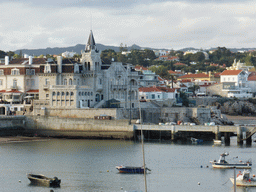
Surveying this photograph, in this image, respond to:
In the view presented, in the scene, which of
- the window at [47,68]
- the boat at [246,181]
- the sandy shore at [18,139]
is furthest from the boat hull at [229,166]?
the window at [47,68]

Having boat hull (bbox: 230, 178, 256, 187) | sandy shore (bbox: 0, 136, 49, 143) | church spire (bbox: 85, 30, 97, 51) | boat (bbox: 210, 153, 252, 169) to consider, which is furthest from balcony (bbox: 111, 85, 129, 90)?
boat hull (bbox: 230, 178, 256, 187)

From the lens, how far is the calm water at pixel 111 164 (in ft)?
190

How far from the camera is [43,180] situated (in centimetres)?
5841

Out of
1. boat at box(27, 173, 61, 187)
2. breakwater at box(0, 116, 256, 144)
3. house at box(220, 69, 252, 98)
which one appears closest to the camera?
boat at box(27, 173, 61, 187)

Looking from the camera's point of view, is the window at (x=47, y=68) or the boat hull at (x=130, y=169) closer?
the boat hull at (x=130, y=169)

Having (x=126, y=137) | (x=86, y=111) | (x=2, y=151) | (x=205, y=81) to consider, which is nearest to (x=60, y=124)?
(x=86, y=111)

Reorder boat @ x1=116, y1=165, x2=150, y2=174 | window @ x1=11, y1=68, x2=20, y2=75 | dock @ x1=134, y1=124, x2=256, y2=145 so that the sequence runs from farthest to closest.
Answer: window @ x1=11, y1=68, x2=20, y2=75 → dock @ x1=134, y1=124, x2=256, y2=145 → boat @ x1=116, y1=165, x2=150, y2=174

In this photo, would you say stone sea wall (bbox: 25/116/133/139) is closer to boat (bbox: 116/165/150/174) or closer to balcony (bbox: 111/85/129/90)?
balcony (bbox: 111/85/129/90)

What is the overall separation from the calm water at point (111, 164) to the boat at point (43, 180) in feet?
2.19

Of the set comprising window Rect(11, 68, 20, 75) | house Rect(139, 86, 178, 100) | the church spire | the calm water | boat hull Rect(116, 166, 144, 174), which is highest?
the church spire

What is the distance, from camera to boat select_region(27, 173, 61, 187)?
189 ft

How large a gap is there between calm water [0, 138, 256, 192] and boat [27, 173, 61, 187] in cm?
67

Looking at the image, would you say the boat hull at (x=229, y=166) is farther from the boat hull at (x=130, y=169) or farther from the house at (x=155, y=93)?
the house at (x=155, y=93)

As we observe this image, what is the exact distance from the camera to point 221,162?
223ft
